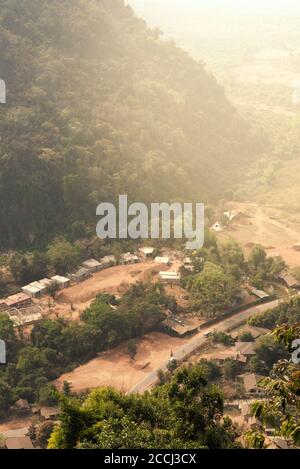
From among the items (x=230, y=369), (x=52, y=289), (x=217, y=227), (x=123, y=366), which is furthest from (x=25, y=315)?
(x=217, y=227)

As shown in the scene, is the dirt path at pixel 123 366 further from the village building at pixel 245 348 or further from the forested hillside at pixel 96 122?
the forested hillside at pixel 96 122

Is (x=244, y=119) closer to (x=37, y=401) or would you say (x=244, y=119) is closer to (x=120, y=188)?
(x=120, y=188)

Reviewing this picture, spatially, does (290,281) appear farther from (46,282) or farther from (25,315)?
(25,315)

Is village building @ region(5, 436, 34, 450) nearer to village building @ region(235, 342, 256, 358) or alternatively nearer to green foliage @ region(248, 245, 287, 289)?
village building @ region(235, 342, 256, 358)
